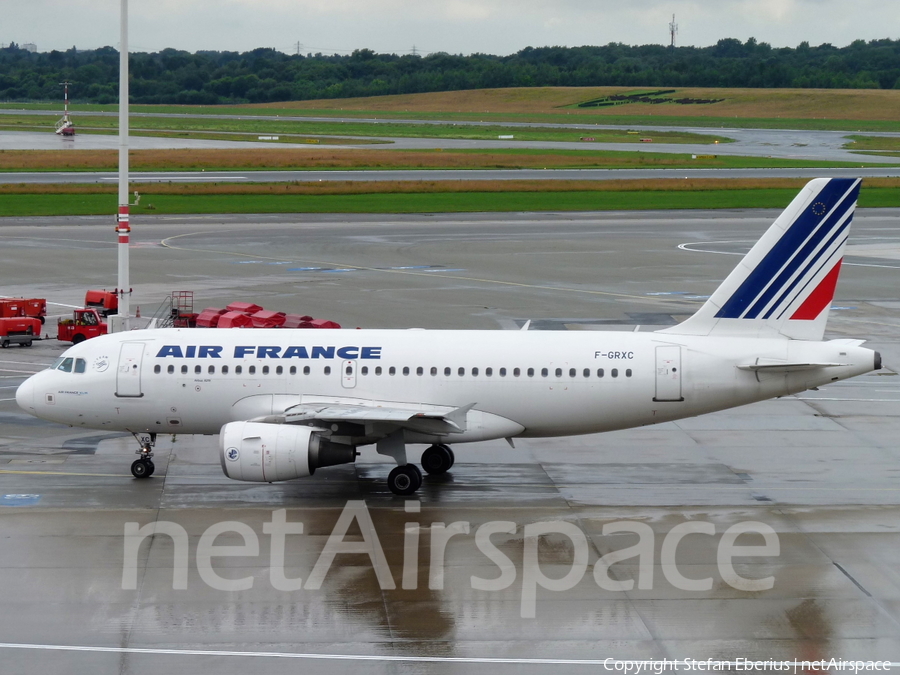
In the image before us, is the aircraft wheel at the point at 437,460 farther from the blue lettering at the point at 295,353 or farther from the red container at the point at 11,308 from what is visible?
the red container at the point at 11,308

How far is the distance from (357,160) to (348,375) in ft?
346

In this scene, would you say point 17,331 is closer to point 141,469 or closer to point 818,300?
point 141,469

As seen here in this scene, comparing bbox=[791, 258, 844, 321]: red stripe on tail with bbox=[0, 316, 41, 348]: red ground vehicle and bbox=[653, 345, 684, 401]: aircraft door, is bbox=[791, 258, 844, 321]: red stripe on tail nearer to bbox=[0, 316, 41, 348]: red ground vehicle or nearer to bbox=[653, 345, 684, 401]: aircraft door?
bbox=[653, 345, 684, 401]: aircraft door

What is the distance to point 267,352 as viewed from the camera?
29.7 m

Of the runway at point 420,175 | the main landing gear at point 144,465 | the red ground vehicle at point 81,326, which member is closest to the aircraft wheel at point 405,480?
the main landing gear at point 144,465

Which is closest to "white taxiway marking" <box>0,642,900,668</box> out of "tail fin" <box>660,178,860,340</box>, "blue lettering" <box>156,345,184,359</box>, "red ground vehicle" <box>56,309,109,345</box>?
"blue lettering" <box>156,345,184,359</box>

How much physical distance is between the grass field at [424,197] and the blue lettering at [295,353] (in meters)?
62.6

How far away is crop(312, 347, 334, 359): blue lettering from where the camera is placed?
29609 millimetres

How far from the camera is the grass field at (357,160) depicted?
126 meters

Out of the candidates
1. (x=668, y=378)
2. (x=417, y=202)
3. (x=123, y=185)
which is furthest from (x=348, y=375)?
(x=417, y=202)

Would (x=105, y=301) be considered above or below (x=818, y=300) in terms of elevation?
below

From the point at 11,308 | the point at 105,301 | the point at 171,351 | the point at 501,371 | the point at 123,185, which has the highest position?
the point at 123,185

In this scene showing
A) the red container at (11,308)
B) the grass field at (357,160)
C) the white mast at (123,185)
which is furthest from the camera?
the grass field at (357,160)
